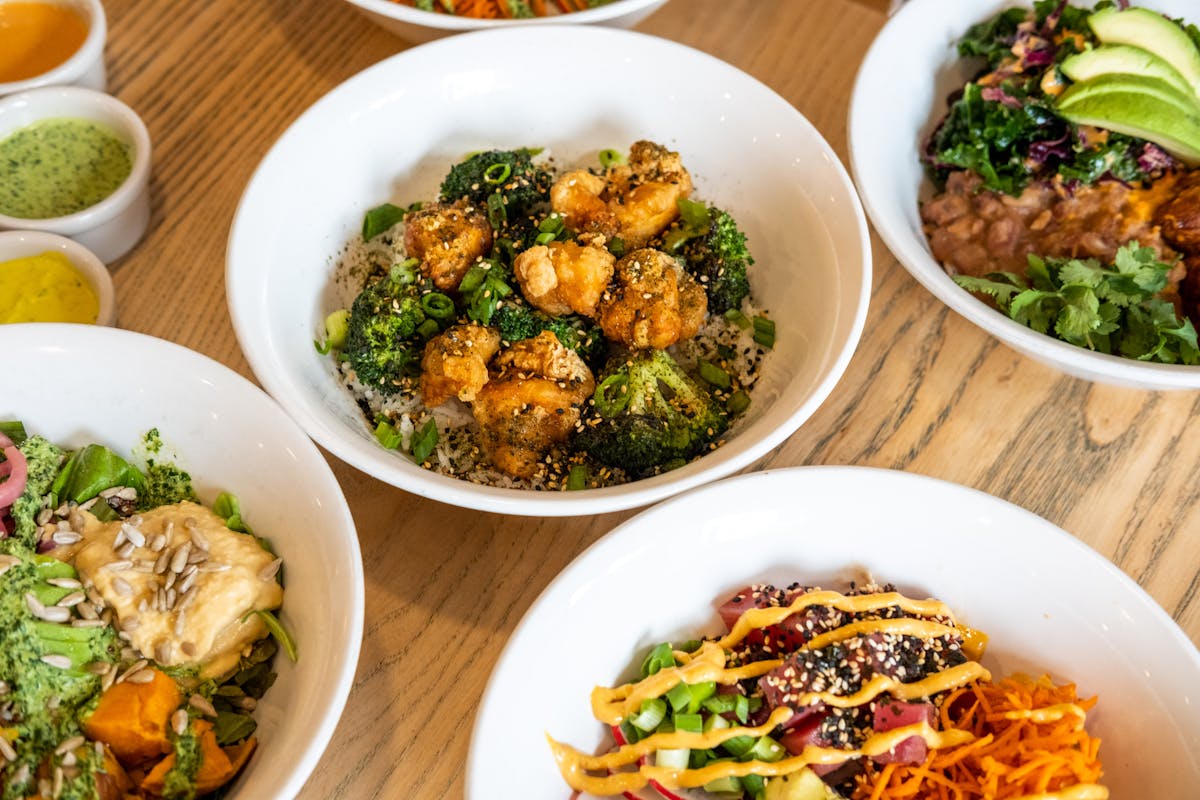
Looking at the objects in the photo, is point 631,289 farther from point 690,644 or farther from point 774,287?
point 690,644

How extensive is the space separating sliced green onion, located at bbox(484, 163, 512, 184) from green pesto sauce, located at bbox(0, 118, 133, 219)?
1073mm

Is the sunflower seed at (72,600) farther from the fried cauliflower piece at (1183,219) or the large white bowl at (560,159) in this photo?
the fried cauliflower piece at (1183,219)

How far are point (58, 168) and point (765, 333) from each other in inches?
80.3

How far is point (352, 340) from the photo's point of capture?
2.26 meters

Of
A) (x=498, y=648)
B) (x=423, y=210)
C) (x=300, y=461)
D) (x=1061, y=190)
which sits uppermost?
(x=1061, y=190)

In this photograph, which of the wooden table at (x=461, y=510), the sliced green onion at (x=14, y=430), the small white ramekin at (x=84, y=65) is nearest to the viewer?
the sliced green onion at (x=14, y=430)

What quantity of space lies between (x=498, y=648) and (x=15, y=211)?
6.04 ft

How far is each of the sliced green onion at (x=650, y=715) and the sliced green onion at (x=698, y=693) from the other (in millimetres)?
59

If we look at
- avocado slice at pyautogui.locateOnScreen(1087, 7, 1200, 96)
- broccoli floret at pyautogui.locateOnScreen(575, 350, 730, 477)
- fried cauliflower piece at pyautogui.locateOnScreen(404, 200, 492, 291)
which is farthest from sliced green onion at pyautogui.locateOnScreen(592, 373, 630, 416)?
avocado slice at pyautogui.locateOnScreen(1087, 7, 1200, 96)

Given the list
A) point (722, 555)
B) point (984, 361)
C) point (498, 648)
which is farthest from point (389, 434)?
point (984, 361)

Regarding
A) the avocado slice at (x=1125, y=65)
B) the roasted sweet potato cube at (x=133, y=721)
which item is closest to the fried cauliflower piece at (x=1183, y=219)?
the avocado slice at (x=1125, y=65)

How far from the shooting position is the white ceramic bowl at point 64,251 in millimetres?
2377

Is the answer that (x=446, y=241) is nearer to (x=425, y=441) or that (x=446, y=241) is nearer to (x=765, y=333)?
(x=425, y=441)

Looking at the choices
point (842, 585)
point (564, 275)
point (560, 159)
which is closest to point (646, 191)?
point (564, 275)
